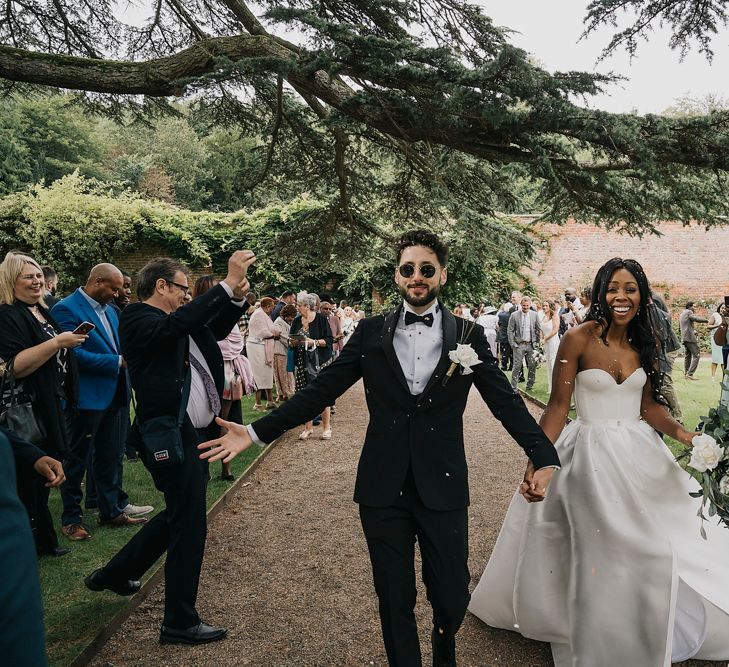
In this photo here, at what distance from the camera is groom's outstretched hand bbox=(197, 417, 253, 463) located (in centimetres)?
313

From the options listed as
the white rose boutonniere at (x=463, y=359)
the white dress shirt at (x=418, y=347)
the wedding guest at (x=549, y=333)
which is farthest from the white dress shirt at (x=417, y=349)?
the wedding guest at (x=549, y=333)

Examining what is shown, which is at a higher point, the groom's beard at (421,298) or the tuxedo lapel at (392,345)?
the groom's beard at (421,298)

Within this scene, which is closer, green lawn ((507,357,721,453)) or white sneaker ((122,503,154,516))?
white sneaker ((122,503,154,516))

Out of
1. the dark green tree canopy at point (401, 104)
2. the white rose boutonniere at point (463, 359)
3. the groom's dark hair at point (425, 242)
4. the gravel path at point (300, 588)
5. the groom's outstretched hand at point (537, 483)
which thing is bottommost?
the gravel path at point (300, 588)

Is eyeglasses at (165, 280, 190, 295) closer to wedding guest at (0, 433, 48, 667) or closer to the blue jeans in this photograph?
the blue jeans

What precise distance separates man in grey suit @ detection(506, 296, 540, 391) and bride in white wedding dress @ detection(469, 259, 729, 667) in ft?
34.0

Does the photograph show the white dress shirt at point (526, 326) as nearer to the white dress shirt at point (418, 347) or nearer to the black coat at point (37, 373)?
the black coat at point (37, 373)

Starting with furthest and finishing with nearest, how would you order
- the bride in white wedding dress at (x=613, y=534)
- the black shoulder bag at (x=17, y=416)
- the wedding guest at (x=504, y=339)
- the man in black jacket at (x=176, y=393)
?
the wedding guest at (x=504, y=339)
the black shoulder bag at (x=17, y=416)
the man in black jacket at (x=176, y=393)
the bride in white wedding dress at (x=613, y=534)

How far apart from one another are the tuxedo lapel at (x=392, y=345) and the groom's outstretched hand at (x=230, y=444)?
778 mm

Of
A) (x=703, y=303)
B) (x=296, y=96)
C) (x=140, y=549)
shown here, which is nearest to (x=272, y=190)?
(x=296, y=96)

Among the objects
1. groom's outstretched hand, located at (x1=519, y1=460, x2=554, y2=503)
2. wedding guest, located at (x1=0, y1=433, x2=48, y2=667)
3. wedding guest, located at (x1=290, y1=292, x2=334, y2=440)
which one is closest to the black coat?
groom's outstretched hand, located at (x1=519, y1=460, x2=554, y2=503)

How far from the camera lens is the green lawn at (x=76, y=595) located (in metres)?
3.77

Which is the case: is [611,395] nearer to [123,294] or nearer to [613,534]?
[613,534]

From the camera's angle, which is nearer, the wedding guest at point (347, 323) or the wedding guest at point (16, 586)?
the wedding guest at point (16, 586)
